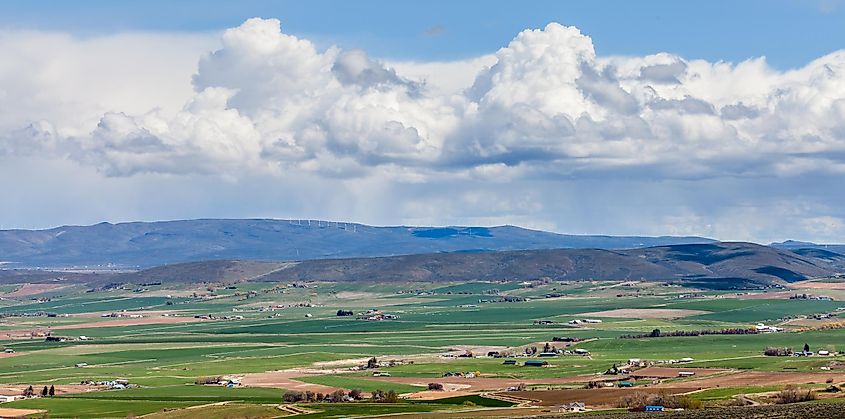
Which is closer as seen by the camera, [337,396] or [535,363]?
[337,396]

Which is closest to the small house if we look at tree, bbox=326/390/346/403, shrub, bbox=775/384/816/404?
tree, bbox=326/390/346/403

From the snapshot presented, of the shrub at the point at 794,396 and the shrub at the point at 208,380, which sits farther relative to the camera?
the shrub at the point at 208,380

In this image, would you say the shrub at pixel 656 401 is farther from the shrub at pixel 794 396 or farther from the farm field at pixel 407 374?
the shrub at pixel 794 396

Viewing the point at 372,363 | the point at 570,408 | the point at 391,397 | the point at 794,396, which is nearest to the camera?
the point at 794,396

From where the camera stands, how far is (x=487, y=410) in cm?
10544

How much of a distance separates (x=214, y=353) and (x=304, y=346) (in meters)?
16.8

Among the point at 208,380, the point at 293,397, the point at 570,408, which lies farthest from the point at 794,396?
the point at 208,380

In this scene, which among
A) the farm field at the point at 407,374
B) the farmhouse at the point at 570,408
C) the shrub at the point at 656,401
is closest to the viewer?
the shrub at the point at 656,401

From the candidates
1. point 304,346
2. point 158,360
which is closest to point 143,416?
point 158,360

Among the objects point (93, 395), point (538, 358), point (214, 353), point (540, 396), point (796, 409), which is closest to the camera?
point (796, 409)

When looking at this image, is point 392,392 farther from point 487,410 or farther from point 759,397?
point 759,397

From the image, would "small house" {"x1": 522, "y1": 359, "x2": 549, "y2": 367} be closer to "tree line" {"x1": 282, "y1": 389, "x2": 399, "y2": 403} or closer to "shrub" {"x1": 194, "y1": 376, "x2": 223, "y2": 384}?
"shrub" {"x1": 194, "y1": 376, "x2": 223, "y2": 384}

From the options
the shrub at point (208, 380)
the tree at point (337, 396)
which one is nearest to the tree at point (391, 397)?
the tree at point (337, 396)

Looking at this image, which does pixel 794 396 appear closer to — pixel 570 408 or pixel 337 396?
pixel 570 408
